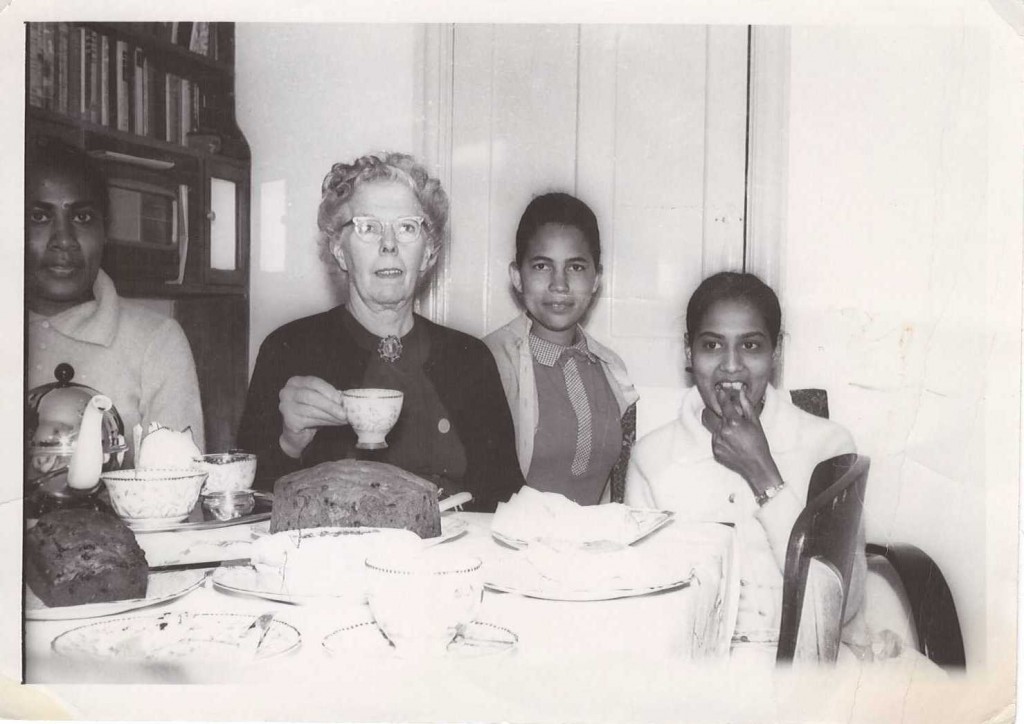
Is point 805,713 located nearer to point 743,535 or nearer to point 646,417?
point 743,535

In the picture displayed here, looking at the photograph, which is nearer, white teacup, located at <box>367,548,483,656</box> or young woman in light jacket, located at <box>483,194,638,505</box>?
white teacup, located at <box>367,548,483,656</box>

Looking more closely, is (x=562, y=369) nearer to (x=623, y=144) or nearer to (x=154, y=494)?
(x=623, y=144)

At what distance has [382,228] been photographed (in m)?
1.48

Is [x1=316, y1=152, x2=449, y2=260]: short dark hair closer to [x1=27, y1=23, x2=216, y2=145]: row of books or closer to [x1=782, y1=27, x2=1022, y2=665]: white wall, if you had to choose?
[x1=27, y1=23, x2=216, y2=145]: row of books

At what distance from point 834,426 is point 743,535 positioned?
0.75ft

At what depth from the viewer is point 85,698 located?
146cm

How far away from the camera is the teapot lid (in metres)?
1.48

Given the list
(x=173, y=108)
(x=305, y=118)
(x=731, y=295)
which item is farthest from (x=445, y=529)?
(x=173, y=108)

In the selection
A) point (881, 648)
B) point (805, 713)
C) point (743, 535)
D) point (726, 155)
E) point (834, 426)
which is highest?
point (726, 155)

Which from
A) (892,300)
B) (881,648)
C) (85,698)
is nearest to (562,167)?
(892,300)

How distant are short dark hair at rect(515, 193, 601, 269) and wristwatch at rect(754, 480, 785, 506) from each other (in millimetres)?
448

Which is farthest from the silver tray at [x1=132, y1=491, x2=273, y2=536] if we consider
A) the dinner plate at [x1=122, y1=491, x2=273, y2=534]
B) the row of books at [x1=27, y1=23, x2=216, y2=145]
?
the row of books at [x1=27, y1=23, x2=216, y2=145]

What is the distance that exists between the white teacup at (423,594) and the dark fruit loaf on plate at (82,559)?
0.38m

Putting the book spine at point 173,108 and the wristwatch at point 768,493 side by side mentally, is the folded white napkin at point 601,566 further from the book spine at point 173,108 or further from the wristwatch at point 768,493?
the book spine at point 173,108
